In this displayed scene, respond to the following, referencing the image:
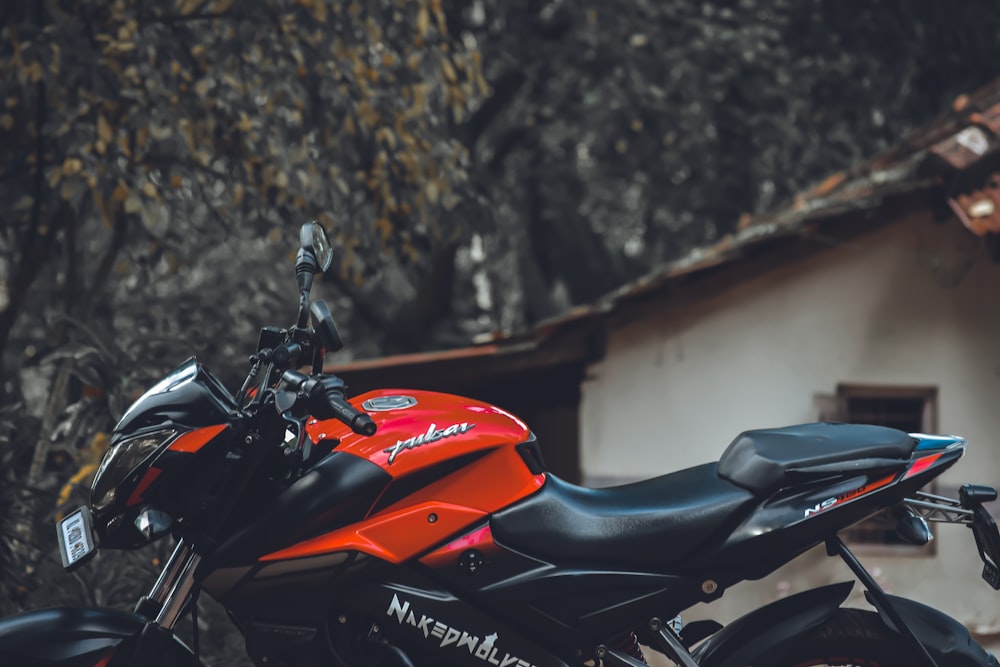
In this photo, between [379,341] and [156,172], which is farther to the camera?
[379,341]

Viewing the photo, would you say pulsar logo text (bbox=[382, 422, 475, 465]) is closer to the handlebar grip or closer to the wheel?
the handlebar grip

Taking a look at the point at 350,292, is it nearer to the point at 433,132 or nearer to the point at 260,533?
the point at 433,132

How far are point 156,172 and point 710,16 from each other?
692 centimetres

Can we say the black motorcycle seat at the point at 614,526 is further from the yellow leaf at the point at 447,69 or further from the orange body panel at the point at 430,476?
the yellow leaf at the point at 447,69

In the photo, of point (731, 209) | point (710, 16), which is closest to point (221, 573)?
point (710, 16)

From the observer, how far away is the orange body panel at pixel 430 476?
9.71 feet

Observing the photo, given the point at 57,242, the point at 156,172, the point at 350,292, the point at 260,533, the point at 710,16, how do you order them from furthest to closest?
the point at 350,292 < the point at 710,16 < the point at 57,242 < the point at 156,172 < the point at 260,533

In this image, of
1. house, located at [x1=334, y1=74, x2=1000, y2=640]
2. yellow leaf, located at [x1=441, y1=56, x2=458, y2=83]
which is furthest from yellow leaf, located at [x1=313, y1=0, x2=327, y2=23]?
house, located at [x1=334, y1=74, x2=1000, y2=640]

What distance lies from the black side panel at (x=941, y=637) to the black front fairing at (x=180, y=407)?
1501 millimetres

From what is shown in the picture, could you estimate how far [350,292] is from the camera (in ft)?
44.1

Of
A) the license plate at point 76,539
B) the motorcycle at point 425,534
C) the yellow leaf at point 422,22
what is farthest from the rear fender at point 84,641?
the yellow leaf at point 422,22

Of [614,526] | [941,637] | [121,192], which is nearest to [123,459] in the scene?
[614,526]

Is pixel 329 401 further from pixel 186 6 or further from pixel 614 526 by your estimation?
pixel 186 6

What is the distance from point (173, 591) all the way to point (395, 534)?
0.48m
